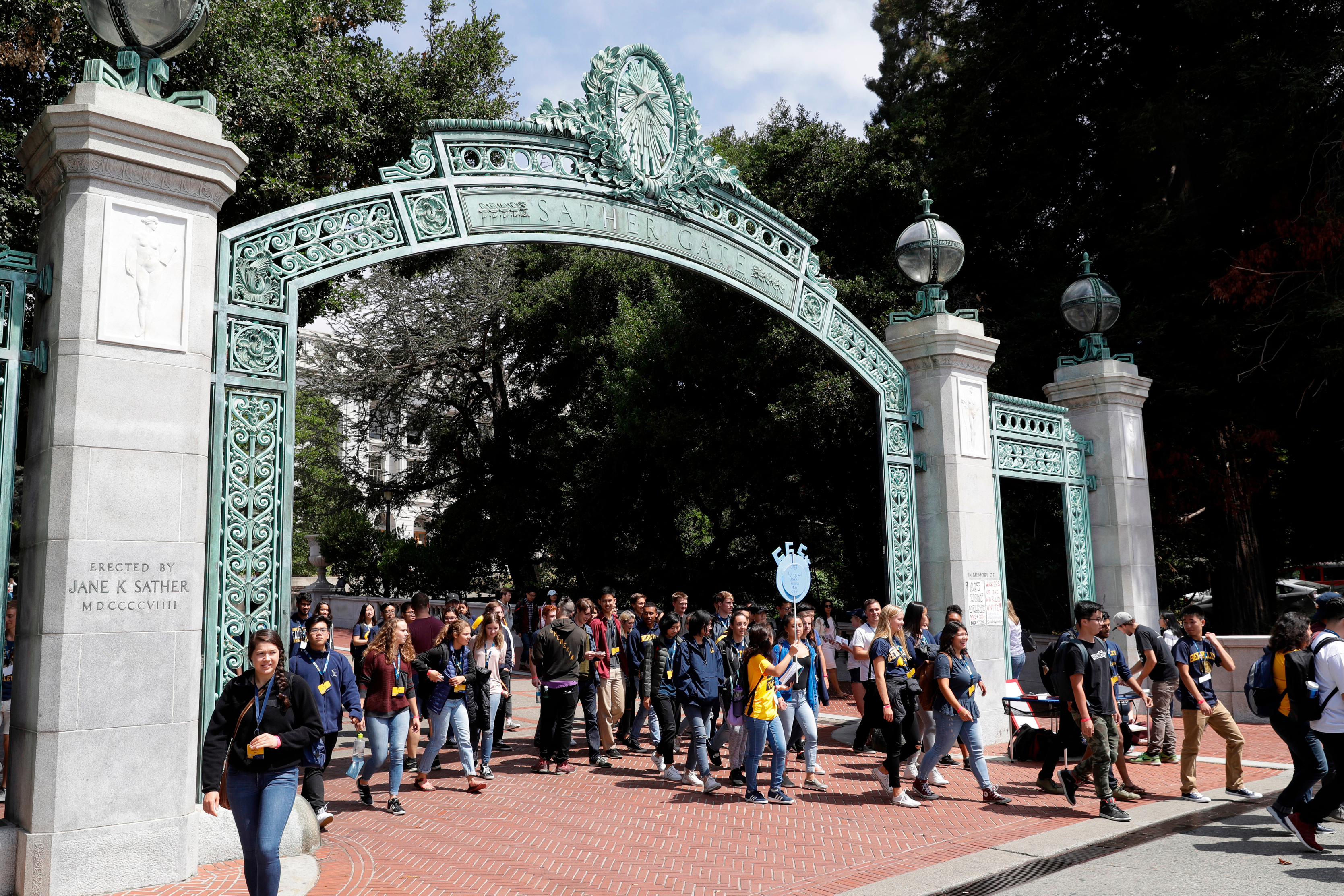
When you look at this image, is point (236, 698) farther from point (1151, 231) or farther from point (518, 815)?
point (1151, 231)

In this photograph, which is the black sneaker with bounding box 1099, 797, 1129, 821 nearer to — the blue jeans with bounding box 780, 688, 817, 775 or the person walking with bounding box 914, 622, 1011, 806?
the person walking with bounding box 914, 622, 1011, 806

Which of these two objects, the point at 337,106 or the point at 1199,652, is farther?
the point at 337,106

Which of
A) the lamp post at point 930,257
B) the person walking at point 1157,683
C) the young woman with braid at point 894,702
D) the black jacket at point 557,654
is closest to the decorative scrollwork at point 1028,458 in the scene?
the lamp post at point 930,257

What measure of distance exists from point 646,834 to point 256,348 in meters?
4.66

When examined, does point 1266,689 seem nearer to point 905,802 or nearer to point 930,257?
point 905,802

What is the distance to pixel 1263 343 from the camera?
15070mm

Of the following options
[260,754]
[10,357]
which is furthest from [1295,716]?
[10,357]

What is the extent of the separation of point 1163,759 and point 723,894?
6.54 meters

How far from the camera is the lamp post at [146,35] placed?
21.3 feet

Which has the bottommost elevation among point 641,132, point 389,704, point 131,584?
point 389,704

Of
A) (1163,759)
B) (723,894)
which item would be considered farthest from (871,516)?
(723,894)

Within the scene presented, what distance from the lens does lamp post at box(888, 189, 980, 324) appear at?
455 inches

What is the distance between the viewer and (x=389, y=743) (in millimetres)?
8484

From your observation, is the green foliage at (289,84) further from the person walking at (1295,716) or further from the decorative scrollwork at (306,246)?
the person walking at (1295,716)
